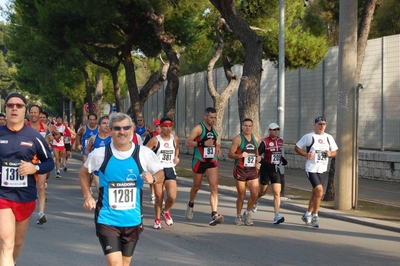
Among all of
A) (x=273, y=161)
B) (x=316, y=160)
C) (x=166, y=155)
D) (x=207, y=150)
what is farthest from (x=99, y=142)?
(x=316, y=160)

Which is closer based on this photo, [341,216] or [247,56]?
[341,216]

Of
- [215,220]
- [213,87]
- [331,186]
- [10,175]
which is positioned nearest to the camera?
[10,175]

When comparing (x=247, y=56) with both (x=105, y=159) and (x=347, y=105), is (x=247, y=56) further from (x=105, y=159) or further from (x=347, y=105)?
(x=105, y=159)

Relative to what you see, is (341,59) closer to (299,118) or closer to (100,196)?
(100,196)

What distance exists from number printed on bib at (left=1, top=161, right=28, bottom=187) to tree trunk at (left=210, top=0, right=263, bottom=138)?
10.8 meters

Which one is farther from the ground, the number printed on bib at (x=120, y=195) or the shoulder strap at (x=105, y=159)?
the shoulder strap at (x=105, y=159)

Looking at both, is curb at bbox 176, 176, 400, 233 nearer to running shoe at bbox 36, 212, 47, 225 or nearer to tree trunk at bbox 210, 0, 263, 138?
tree trunk at bbox 210, 0, 263, 138

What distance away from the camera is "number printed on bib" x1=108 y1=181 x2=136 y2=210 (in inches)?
218

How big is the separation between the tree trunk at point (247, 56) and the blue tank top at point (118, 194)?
11.3 meters

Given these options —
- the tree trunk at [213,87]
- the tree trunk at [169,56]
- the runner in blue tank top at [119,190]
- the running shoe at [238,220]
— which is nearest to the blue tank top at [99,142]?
the running shoe at [238,220]

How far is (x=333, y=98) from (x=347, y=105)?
28.2ft

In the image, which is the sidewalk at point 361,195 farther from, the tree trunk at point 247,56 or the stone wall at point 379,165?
the tree trunk at point 247,56

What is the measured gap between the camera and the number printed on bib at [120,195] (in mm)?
5547

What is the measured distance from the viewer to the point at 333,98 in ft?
69.9
